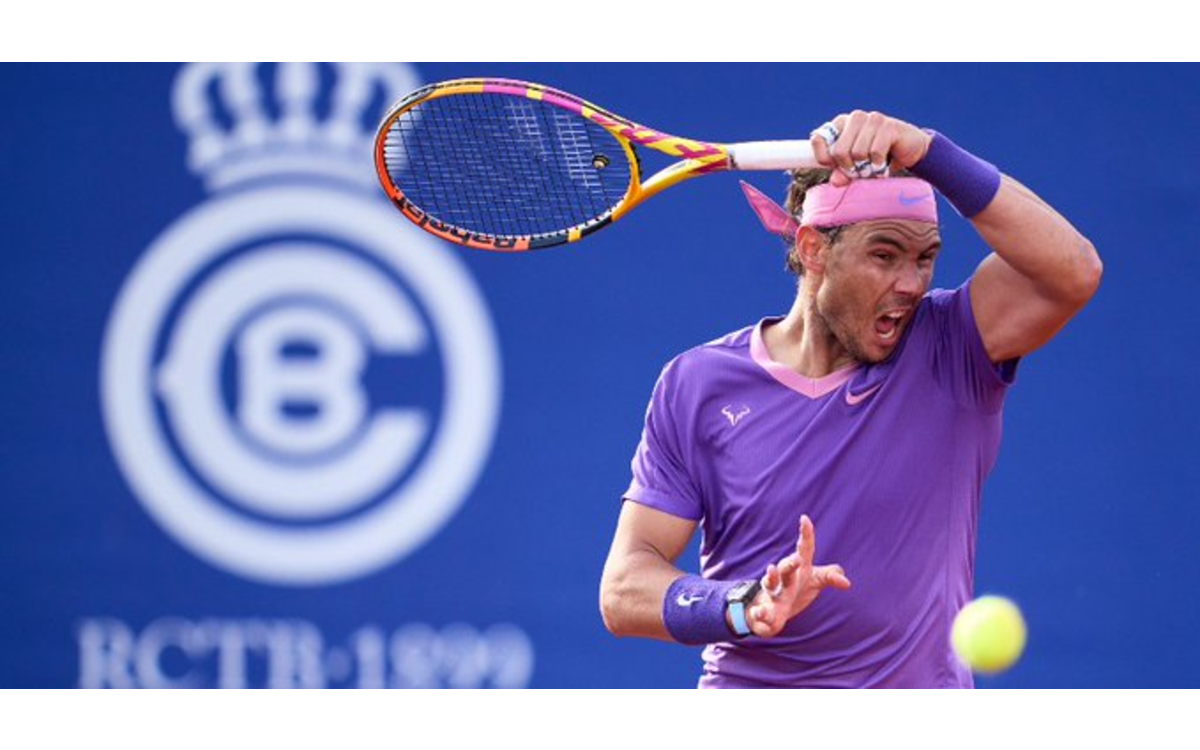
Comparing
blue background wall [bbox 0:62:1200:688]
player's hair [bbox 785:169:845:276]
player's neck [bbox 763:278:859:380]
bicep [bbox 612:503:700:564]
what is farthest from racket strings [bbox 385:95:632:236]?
blue background wall [bbox 0:62:1200:688]

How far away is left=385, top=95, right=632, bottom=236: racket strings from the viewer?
4.28m

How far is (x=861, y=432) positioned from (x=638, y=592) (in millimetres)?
564

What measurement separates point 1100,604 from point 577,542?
1.62m

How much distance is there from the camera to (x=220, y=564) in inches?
231

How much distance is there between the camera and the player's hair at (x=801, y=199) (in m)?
3.92

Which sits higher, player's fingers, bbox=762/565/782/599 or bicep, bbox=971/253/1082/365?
bicep, bbox=971/253/1082/365

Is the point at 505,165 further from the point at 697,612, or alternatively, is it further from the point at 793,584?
the point at 793,584

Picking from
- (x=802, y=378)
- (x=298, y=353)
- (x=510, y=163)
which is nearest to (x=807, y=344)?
(x=802, y=378)

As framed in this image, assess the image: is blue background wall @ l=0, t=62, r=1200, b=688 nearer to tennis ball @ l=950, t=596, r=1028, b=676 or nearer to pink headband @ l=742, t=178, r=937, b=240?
pink headband @ l=742, t=178, r=937, b=240

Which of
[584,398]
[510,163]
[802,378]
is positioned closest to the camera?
[802,378]

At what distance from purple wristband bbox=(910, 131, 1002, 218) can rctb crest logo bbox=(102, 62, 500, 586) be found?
246 cm

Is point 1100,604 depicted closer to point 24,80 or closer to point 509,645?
point 509,645

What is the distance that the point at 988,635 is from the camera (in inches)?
142

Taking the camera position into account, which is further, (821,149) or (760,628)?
(821,149)
